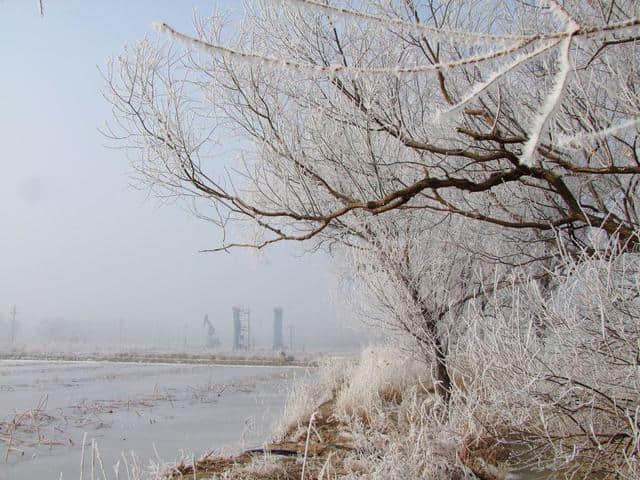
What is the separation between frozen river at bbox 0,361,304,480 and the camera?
602 cm

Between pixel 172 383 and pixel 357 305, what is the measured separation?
8901 millimetres

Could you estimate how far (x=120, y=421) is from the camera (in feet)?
28.1

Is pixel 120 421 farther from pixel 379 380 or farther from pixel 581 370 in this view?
pixel 581 370

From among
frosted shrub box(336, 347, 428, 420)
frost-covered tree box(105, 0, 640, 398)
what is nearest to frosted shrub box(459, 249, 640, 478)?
frost-covered tree box(105, 0, 640, 398)

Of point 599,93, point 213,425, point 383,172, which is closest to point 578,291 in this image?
point 599,93

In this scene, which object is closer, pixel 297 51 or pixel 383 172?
pixel 297 51

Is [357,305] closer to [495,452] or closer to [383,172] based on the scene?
[383,172]

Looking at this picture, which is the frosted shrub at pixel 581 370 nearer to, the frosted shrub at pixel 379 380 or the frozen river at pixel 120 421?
the frozen river at pixel 120 421

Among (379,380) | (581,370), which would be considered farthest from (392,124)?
(379,380)

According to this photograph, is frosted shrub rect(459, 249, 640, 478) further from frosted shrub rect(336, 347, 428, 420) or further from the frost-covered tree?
frosted shrub rect(336, 347, 428, 420)

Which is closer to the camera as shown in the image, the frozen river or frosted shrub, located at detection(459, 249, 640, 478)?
frosted shrub, located at detection(459, 249, 640, 478)

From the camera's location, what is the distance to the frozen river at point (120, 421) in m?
6.02

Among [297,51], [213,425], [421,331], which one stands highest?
[297,51]

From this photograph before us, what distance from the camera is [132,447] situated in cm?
652
